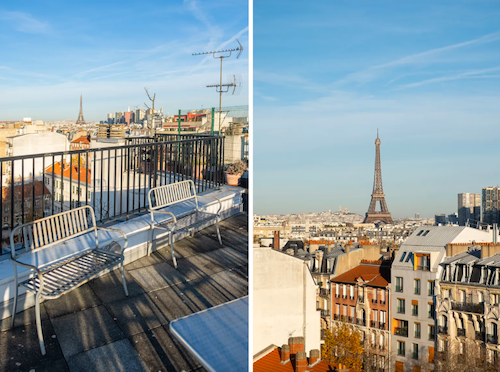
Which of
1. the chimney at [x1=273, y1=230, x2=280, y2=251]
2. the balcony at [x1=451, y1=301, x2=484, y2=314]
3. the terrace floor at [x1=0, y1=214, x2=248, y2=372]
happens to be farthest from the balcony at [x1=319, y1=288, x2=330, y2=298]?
the terrace floor at [x1=0, y1=214, x2=248, y2=372]

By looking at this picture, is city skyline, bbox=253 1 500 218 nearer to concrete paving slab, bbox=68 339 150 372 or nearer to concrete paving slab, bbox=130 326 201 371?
concrete paving slab, bbox=130 326 201 371

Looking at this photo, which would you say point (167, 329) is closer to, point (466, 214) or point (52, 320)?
point (52, 320)

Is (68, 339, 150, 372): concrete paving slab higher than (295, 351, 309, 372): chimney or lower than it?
higher

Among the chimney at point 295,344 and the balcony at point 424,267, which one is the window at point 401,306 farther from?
the chimney at point 295,344

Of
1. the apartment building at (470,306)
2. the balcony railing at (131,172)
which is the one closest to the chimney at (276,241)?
the apartment building at (470,306)

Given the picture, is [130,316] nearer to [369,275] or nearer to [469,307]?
[469,307]

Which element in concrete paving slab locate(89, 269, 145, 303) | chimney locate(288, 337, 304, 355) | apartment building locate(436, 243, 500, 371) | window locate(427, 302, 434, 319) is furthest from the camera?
chimney locate(288, 337, 304, 355)
